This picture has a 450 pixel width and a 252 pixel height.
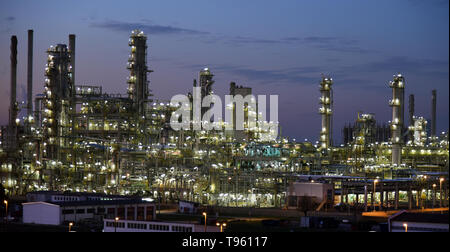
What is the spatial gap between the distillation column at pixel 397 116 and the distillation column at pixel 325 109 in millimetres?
6198

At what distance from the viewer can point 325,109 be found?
204ft

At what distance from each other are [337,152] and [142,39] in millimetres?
18413

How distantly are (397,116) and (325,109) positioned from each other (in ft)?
22.8

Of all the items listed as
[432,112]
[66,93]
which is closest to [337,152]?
[432,112]

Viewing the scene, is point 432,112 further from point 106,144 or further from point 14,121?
point 14,121

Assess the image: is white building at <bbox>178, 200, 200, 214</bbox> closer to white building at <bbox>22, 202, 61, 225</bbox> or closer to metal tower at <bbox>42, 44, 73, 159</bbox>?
white building at <bbox>22, 202, 61, 225</bbox>

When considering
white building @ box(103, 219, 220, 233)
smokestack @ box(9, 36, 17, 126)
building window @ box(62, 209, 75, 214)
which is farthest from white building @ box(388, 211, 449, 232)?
smokestack @ box(9, 36, 17, 126)

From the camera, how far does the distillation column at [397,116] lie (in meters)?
56.8

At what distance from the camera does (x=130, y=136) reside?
5941cm

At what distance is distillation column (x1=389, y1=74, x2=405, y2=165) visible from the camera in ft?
186

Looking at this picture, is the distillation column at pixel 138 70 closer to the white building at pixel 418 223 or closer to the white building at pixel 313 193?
the white building at pixel 313 193

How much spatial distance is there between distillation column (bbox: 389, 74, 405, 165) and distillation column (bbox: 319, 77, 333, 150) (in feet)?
20.3

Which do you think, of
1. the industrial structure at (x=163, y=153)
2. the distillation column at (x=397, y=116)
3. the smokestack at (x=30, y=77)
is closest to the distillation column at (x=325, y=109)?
the industrial structure at (x=163, y=153)

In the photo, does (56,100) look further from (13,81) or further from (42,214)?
(42,214)
